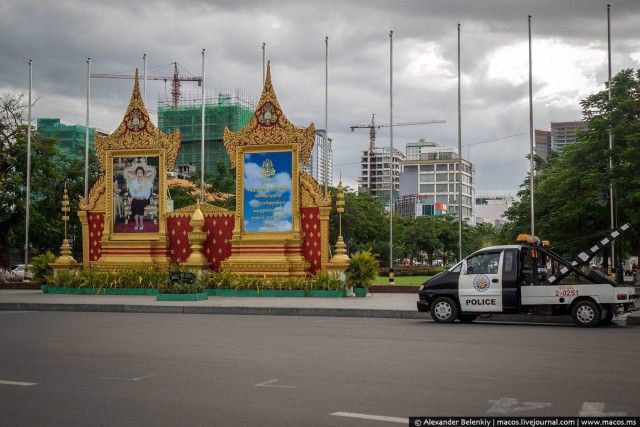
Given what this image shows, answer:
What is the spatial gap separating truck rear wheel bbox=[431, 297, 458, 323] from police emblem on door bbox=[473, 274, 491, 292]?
2.33ft

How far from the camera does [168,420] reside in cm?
751

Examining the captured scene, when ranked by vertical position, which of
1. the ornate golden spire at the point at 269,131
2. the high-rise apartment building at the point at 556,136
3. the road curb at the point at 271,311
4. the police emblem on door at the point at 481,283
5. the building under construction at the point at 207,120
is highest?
the high-rise apartment building at the point at 556,136

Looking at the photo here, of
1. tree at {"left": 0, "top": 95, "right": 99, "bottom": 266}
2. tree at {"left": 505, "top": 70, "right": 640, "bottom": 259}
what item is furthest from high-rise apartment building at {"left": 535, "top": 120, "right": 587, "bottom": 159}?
tree at {"left": 0, "top": 95, "right": 99, "bottom": 266}

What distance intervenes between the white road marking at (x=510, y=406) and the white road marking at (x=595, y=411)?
382 mm

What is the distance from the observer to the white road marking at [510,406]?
778 centimetres

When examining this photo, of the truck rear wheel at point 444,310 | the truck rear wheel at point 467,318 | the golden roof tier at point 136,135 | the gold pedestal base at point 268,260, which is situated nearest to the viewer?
the truck rear wheel at point 444,310

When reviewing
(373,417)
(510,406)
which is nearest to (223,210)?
(510,406)

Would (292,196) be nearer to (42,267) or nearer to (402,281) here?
(42,267)

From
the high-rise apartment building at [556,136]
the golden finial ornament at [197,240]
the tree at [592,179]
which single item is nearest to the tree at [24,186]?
the golden finial ornament at [197,240]

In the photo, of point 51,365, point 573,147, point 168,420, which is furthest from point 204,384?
point 573,147

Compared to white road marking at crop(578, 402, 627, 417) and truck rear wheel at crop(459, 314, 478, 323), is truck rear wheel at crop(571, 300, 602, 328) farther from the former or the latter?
white road marking at crop(578, 402, 627, 417)

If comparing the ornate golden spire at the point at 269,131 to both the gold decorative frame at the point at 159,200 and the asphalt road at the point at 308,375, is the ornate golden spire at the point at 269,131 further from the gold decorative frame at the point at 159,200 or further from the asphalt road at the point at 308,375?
the asphalt road at the point at 308,375

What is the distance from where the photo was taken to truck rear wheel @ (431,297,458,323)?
723 inches

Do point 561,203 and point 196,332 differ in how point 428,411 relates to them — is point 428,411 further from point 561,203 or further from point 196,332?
point 561,203
